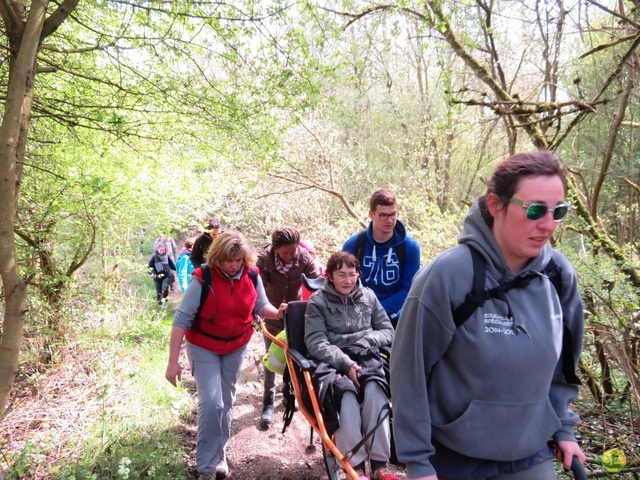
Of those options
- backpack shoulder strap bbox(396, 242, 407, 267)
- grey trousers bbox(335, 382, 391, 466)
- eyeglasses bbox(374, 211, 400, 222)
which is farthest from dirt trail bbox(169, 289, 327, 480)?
eyeglasses bbox(374, 211, 400, 222)

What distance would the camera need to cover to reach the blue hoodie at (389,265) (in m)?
4.22

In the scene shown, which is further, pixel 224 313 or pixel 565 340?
pixel 224 313

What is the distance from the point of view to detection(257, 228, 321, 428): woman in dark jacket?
497 cm

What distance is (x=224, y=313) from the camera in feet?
12.1

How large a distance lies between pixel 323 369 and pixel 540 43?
5950mm

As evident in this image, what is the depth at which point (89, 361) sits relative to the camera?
220 inches

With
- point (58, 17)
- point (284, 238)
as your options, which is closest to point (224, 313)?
point (284, 238)

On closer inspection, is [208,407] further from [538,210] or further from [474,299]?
[538,210]

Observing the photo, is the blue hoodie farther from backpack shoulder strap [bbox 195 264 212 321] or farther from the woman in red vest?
backpack shoulder strap [bbox 195 264 212 321]

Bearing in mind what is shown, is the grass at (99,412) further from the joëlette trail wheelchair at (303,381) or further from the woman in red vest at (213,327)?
the joëlette trail wheelchair at (303,381)

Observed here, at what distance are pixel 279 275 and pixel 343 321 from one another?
1.51 meters

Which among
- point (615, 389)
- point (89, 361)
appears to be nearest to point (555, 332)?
point (615, 389)

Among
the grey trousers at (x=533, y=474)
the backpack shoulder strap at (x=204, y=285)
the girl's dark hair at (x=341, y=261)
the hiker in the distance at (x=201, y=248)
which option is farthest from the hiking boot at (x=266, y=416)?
the grey trousers at (x=533, y=474)

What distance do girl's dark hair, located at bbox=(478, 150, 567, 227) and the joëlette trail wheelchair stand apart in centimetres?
180
